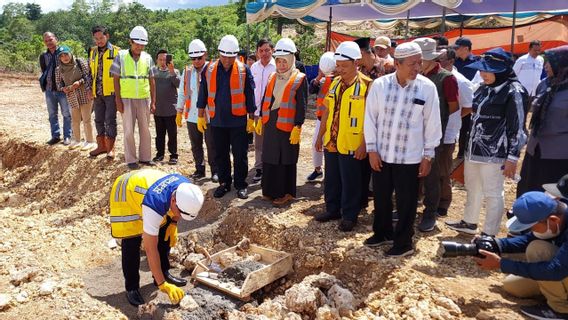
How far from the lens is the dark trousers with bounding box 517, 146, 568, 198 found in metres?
3.78

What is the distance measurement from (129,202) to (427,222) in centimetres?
273

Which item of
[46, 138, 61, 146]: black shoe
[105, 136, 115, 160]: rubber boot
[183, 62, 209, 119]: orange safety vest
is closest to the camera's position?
[183, 62, 209, 119]: orange safety vest

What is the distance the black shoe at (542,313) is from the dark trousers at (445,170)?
1.65 m

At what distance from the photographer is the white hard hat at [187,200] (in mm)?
3309

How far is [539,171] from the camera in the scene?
3.90 meters

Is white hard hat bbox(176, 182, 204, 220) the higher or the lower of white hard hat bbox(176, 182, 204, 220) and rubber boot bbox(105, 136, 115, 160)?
the higher

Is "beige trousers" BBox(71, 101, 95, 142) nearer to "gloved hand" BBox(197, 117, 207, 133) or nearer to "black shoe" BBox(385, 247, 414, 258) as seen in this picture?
"gloved hand" BBox(197, 117, 207, 133)

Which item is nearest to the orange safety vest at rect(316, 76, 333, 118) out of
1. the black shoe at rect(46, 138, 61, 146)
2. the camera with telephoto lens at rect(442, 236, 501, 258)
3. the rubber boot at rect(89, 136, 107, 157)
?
the camera with telephoto lens at rect(442, 236, 501, 258)

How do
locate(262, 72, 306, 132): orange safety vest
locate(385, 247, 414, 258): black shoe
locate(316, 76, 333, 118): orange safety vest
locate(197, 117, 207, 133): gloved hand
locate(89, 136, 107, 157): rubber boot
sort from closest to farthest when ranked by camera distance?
locate(385, 247, 414, 258): black shoe
locate(262, 72, 306, 132): orange safety vest
locate(316, 76, 333, 118): orange safety vest
locate(197, 117, 207, 133): gloved hand
locate(89, 136, 107, 157): rubber boot

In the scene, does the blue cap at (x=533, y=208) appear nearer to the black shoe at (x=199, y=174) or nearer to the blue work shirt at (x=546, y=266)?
the blue work shirt at (x=546, y=266)

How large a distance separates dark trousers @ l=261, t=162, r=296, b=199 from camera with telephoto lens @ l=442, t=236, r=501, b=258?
240cm

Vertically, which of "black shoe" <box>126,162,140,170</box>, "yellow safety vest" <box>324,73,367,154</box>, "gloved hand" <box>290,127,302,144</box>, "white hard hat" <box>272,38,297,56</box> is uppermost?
"white hard hat" <box>272,38,297,56</box>

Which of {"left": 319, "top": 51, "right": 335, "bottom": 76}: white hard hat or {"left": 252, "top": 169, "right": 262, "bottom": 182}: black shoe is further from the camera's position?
{"left": 252, "top": 169, "right": 262, "bottom": 182}: black shoe

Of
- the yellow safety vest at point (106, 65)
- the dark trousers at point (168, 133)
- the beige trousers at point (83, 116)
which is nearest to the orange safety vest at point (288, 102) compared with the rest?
the dark trousers at point (168, 133)
